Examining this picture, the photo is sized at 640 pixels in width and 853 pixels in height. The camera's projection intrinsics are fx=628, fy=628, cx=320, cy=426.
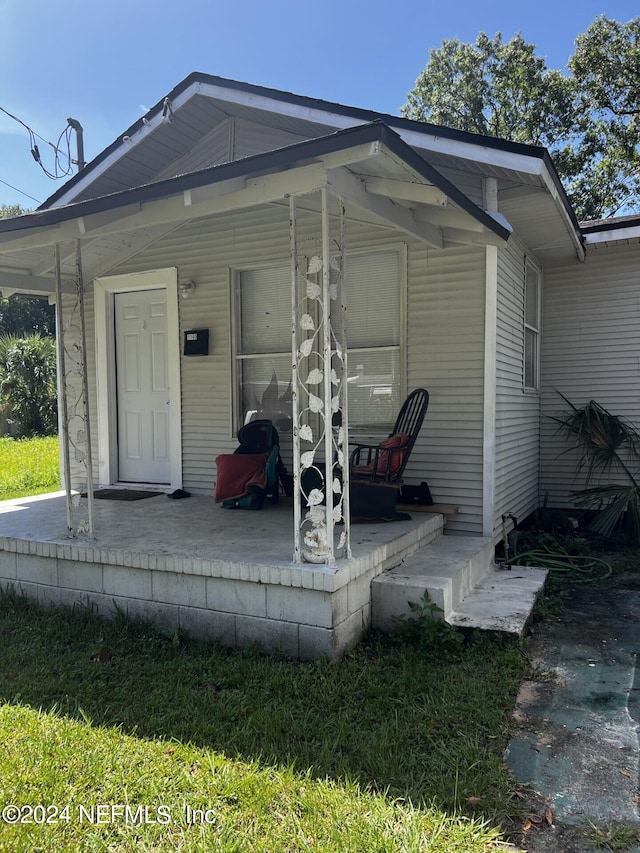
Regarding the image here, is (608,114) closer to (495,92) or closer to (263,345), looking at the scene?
(495,92)

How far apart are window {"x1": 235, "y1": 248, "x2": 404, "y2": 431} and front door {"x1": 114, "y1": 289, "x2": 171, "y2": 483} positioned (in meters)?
0.93

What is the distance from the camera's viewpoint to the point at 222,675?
3.02 meters

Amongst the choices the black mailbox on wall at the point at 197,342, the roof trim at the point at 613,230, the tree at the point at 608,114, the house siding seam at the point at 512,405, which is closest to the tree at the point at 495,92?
the tree at the point at 608,114

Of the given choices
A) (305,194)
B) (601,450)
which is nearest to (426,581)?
(305,194)

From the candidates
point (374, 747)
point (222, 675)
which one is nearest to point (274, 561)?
point (222, 675)

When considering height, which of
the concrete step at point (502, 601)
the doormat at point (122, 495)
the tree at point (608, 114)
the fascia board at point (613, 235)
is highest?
the tree at point (608, 114)

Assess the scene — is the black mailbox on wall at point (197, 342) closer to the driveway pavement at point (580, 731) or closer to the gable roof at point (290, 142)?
the gable roof at point (290, 142)

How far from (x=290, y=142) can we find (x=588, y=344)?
360 centimetres

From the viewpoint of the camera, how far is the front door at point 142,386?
20.3ft

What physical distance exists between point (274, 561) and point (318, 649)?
1.67 feet

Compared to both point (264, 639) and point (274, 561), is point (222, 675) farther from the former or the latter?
point (274, 561)

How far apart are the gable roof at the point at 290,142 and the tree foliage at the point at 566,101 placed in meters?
10.9

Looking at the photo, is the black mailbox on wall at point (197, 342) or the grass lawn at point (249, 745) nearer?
the grass lawn at point (249, 745)

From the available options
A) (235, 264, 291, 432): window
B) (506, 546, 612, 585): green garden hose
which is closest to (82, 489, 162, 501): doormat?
(235, 264, 291, 432): window
